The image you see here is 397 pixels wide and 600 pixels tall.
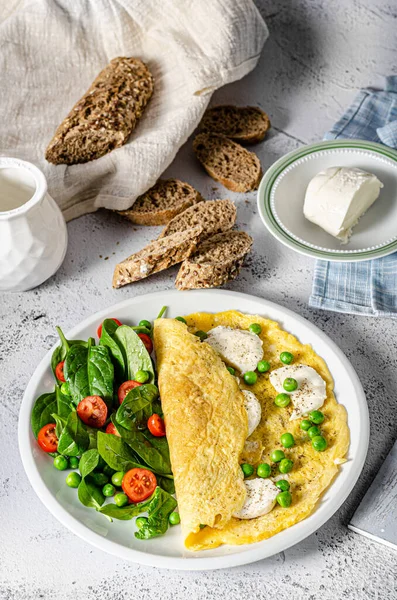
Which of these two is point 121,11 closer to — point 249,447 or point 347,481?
point 249,447

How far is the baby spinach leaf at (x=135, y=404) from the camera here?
2912mm

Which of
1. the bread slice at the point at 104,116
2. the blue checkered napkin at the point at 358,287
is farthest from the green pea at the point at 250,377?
the bread slice at the point at 104,116

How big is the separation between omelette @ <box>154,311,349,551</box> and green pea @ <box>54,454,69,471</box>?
1.51 feet

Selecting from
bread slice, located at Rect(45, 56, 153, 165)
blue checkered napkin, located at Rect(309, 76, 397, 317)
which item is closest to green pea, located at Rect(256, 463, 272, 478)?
blue checkered napkin, located at Rect(309, 76, 397, 317)

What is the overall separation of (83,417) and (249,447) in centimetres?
73

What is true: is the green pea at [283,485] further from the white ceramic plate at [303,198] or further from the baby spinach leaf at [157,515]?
the white ceramic plate at [303,198]

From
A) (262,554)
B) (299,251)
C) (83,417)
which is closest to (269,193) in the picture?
(299,251)

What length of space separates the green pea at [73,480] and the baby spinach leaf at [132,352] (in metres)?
0.51

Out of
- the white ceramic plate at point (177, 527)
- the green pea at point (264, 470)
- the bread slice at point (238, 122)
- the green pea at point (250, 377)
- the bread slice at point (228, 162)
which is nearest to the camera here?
the white ceramic plate at point (177, 527)

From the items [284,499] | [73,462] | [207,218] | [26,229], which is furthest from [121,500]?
[207,218]

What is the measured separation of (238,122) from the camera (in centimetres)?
443

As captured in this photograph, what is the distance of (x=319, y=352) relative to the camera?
127 inches

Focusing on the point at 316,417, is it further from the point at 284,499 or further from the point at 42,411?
the point at 42,411

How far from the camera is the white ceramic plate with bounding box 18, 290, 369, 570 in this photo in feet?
8.59
